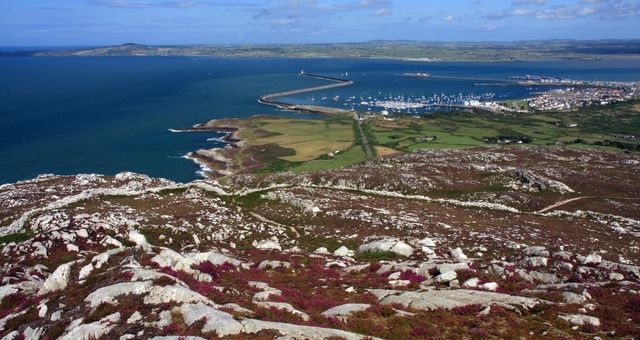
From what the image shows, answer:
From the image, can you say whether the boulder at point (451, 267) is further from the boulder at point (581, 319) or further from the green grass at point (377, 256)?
the boulder at point (581, 319)

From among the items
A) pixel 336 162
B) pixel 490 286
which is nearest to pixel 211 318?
pixel 490 286

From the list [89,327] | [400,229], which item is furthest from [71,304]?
[400,229]

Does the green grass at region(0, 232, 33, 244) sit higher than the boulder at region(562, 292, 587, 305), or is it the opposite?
the boulder at region(562, 292, 587, 305)

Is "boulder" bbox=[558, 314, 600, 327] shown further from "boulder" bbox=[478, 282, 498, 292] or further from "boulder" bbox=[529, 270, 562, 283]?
"boulder" bbox=[529, 270, 562, 283]

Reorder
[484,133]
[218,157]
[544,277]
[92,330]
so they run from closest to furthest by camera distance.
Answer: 1. [92,330]
2. [544,277]
3. [218,157]
4. [484,133]

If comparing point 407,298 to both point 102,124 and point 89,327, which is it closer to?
point 89,327

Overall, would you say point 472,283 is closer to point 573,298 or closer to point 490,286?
point 490,286

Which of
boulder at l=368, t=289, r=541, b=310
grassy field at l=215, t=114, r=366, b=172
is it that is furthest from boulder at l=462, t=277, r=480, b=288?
grassy field at l=215, t=114, r=366, b=172

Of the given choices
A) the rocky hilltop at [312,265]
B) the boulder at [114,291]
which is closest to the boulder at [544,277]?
the rocky hilltop at [312,265]
